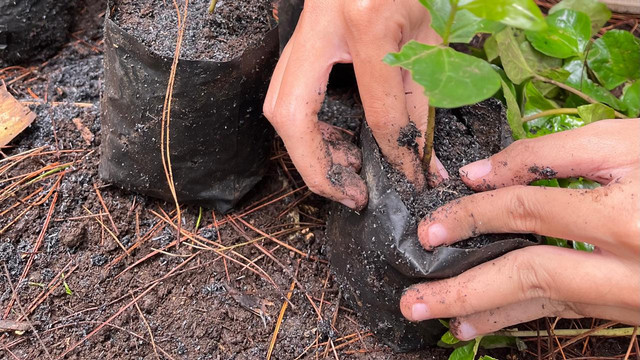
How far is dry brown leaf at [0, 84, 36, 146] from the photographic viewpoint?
1.68 meters

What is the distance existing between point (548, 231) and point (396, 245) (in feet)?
1.01

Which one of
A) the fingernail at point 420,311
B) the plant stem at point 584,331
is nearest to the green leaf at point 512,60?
the plant stem at point 584,331

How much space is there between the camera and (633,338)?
1.46m

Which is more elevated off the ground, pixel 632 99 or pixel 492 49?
pixel 492 49

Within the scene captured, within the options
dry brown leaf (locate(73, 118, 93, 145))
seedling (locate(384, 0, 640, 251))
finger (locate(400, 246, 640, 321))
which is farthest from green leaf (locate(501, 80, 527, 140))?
dry brown leaf (locate(73, 118, 93, 145))

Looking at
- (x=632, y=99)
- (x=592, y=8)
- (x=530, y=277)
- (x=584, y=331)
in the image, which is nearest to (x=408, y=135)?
(x=530, y=277)

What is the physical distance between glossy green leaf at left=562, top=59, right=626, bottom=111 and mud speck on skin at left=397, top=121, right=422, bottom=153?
0.83 metres

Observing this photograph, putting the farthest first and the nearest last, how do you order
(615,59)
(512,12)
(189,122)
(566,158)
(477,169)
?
(615,59), (189,122), (477,169), (566,158), (512,12)

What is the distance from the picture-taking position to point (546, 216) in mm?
1061

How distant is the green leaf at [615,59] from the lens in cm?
184

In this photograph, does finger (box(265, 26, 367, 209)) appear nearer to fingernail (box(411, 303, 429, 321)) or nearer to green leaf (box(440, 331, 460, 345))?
fingernail (box(411, 303, 429, 321))

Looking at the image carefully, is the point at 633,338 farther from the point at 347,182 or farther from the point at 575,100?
the point at 347,182

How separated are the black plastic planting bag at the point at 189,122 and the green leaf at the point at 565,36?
0.89 meters

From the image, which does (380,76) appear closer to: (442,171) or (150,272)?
(442,171)
